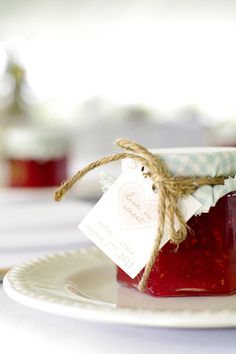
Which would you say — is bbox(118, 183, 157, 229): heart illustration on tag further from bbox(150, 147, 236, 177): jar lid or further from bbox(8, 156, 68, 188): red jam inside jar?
bbox(8, 156, 68, 188): red jam inside jar

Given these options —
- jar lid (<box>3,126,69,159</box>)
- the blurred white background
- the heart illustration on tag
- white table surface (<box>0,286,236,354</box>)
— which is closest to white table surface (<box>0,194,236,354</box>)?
white table surface (<box>0,286,236,354</box>)

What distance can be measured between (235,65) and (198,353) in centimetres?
488

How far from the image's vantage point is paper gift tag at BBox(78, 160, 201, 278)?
0.61 meters

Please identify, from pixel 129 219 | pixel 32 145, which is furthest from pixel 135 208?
pixel 32 145

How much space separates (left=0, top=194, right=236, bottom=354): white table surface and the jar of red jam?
9 cm

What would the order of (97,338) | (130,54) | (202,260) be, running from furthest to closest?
1. (130,54)
2. (202,260)
3. (97,338)

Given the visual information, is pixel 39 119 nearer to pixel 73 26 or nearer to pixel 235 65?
pixel 73 26

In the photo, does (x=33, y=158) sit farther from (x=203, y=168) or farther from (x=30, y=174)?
(x=203, y=168)

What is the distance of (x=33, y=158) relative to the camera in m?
1.80

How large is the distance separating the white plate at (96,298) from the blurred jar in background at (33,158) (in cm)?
103

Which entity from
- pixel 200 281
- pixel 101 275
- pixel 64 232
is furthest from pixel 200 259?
pixel 64 232

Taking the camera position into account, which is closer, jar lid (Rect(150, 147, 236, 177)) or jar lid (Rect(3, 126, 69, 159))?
jar lid (Rect(150, 147, 236, 177))

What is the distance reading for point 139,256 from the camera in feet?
2.00

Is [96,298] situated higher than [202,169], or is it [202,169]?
[202,169]
